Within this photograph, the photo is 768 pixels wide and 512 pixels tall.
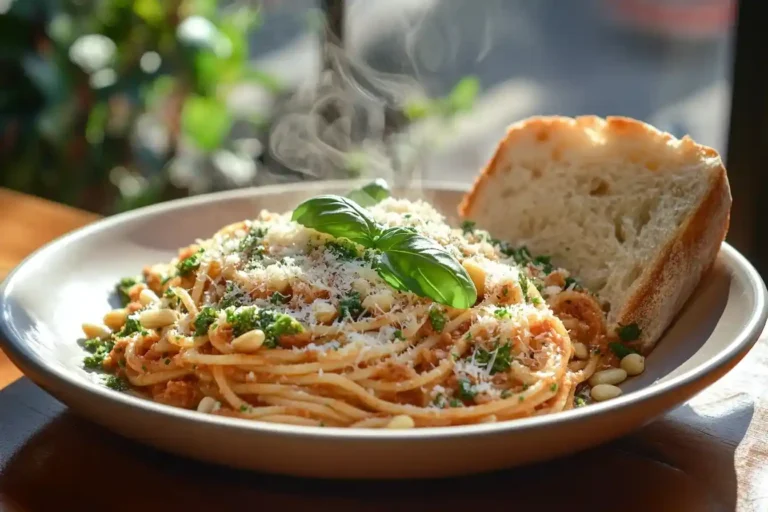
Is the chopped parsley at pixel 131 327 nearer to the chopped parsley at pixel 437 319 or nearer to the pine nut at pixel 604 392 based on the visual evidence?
the chopped parsley at pixel 437 319

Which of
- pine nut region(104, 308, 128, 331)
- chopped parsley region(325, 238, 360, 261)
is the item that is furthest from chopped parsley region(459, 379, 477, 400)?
pine nut region(104, 308, 128, 331)

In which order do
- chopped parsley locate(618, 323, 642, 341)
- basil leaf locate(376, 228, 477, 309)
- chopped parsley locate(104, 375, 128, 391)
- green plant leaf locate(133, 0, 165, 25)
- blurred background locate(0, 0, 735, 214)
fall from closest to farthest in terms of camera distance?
basil leaf locate(376, 228, 477, 309), chopped parsley locate(104, 375, 128, 391), chopped parsley locate(618, 323, 642, 341), blurred background locate(0, 0, 735, 214), green plant leaf locate(133, 0, 165, 25)

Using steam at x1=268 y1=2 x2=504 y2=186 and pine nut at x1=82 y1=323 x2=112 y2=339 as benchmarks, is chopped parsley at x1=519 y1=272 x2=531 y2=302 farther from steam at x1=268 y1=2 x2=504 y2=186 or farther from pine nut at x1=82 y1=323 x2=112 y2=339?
steam at x1=268 y1=2 x2=504 y2=186

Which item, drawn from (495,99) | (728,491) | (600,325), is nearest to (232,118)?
(495,99)

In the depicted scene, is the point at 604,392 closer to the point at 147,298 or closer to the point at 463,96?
the point at 147,298

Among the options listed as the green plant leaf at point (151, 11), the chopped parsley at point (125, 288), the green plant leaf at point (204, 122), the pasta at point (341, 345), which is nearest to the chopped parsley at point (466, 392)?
the pasta at point (341, 345)

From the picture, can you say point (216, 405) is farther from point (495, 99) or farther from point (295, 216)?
point (495, 99)

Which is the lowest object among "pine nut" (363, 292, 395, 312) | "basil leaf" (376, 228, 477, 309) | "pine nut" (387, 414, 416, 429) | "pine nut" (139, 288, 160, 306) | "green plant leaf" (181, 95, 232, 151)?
"green plant leaf" (181, 95, 232, 151)
